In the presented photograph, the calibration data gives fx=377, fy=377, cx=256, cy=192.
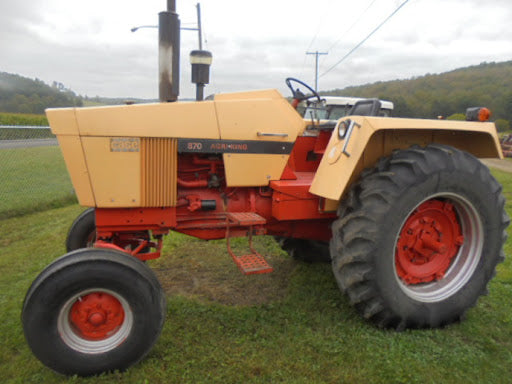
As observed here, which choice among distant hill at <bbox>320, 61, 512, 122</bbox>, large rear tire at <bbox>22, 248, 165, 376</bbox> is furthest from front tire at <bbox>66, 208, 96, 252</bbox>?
distant hill at <bbox>320, 61, 512, 122</bbox>

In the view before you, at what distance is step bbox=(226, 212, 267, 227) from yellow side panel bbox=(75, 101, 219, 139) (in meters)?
0.60

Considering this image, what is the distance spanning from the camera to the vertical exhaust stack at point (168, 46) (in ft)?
22.6

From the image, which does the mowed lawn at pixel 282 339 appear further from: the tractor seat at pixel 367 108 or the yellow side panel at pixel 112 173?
the tractor seat at pixel 367 108

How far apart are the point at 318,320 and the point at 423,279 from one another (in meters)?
0.86

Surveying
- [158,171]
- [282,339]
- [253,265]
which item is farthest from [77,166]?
[282,339]

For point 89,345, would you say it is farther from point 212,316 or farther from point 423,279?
point 423,279

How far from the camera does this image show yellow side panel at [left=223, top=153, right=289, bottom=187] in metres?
2.77

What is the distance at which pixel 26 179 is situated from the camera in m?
7.68

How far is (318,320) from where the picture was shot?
2.78 meters

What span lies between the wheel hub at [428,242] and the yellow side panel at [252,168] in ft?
3.40

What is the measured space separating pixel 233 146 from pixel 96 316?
141cm

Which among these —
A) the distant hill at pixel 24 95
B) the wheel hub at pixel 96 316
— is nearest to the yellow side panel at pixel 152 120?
the wheel hub at pixel 96 316

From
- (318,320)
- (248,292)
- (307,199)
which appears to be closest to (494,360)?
(318,320)

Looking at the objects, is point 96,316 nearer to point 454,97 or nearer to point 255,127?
point 255,127
